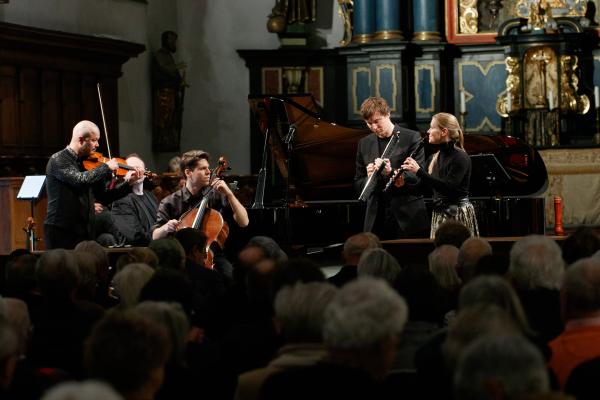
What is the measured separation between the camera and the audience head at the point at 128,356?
329cm

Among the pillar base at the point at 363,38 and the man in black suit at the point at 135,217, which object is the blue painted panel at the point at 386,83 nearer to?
the pillar base at the point at 363,38

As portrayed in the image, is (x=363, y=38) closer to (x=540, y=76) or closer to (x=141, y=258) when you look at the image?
(x=540, y=76)

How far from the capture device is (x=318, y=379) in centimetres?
346

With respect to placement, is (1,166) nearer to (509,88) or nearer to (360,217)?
(360,217)

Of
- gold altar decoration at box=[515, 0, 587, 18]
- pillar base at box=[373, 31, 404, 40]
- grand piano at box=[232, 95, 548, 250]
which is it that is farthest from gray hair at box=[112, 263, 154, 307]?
gold altar decoration at box=[515, 0, 587, 18]

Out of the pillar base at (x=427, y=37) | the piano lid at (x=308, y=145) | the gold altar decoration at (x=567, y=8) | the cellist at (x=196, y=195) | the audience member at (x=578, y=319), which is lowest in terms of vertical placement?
the audience member at (x=578, y=319)

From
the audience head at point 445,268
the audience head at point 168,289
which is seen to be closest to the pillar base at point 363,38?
the audience head at point 445,268

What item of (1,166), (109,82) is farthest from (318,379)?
(109,82)

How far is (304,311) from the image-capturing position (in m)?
3.93

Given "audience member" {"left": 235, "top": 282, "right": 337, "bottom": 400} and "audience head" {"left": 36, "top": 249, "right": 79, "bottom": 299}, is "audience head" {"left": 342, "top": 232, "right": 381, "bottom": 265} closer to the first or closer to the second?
"audience head" {"left": 36, "top": 249, "right": 79, "bottom": 299}

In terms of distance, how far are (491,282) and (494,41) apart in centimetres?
1436

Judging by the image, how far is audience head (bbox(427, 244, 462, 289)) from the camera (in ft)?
18.9

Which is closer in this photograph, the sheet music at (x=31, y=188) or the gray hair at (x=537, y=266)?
the gray hair at (x=537, y=266)

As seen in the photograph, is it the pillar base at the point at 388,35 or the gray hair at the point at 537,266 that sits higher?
the pillar base at the point at 388,35
